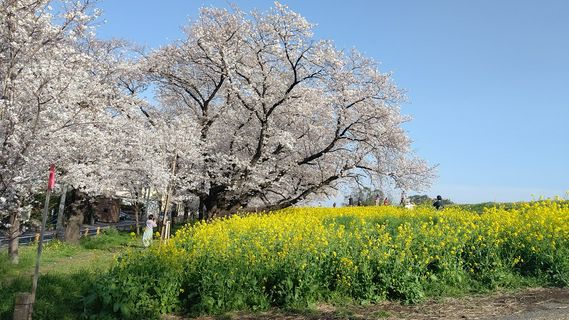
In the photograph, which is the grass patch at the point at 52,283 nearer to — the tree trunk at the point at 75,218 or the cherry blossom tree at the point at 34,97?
the cherry blossom tree at the point at 34,97

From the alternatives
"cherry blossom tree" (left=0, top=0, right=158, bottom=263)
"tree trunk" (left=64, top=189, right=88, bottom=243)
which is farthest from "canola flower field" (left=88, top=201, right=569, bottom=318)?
"tree trunk" (left=64, top=189, right=88, bottom=243)

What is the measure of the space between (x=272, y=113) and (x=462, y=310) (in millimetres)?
14305

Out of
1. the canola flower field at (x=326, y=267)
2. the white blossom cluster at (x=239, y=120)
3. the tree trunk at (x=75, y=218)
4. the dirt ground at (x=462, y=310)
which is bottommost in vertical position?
the dirt ground at (x=462, y=310)

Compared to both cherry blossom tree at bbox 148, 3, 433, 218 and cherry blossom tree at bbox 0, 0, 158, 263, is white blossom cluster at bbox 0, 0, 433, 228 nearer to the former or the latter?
cherry blossom tree at bbox 148, 3, 433, 218

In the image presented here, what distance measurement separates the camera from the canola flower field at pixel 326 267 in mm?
6941

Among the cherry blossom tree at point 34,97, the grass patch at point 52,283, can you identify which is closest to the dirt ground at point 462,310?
the grass patch at point 52,283

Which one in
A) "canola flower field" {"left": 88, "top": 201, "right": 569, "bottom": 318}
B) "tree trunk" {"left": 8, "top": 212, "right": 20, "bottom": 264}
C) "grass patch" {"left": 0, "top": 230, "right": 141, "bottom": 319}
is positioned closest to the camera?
"canola flower field" {"left": 88, "top": 201, "right": 569, "bottom": 318}

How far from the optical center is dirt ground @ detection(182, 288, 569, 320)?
6.21m

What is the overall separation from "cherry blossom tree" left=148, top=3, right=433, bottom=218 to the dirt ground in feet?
38.6

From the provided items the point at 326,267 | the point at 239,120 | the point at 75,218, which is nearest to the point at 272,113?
the point at 239,120

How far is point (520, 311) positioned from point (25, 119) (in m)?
8.91

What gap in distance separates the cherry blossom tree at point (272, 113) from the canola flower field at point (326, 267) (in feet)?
34.2

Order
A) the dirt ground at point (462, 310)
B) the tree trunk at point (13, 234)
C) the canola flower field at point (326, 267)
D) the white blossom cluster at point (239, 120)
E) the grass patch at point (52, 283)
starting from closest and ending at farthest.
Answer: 1. the dirt ground at point (462, 310)
2. the canola flower field at point (326, 267)
3. the grass patch at point (52, 283)
4. the tree trunk at point (13, 234)
5. the white blossom cluster at point (239, 120)

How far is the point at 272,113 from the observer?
19906 mm
